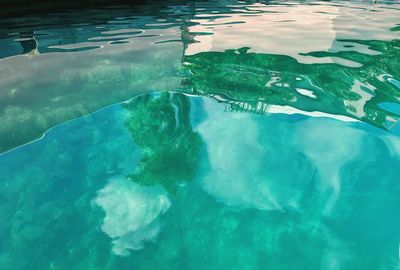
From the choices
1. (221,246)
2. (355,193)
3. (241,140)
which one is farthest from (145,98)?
(355,193)

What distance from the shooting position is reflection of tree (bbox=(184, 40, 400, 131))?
2.70 m

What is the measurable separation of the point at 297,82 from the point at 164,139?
1.68m

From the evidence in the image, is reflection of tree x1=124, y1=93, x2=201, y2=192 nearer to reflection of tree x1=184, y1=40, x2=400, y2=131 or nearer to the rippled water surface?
the rippled water surface

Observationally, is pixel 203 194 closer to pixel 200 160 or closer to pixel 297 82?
pixel 200 160

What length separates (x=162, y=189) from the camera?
6.25 feet

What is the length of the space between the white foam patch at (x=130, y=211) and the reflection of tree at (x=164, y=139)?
0.09 meters

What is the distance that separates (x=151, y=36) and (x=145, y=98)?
8.97 ft

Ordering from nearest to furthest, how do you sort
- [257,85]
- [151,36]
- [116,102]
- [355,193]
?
1. [355,193]
2. [116,102]
3. [257,85]
4. [151,36]

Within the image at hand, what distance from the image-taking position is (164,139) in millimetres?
2346

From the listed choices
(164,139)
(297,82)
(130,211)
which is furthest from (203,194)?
(297,82)

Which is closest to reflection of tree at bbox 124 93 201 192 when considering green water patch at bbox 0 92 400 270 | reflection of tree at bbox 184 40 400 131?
green water patch at bbox 0 92 400 270

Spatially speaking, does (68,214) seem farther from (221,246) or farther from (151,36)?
(151,36)

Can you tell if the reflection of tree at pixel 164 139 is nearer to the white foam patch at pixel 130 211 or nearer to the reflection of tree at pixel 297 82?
the white foam patch at pixel 130 211

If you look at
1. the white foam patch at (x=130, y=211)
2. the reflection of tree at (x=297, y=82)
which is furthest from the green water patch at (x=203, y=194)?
the reflection of tree at (x=297, y=82)
